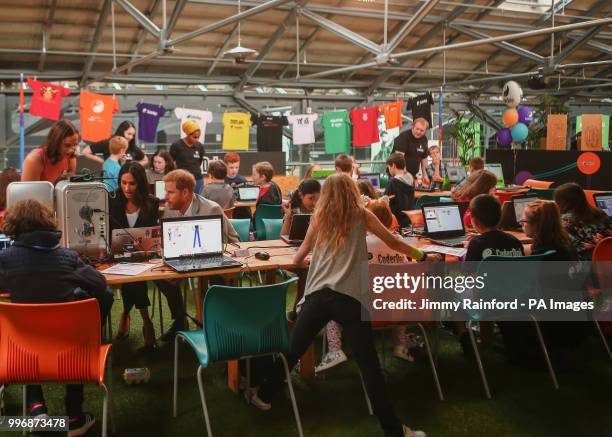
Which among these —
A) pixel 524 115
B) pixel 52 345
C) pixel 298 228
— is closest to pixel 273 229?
pixel 298 228

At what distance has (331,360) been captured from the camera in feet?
13.1

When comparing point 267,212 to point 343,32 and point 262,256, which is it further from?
point 343,32

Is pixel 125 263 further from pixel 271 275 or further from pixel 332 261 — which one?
pixel 332 261

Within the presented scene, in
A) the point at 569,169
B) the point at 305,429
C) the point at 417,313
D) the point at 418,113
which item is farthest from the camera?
the point at 418,113

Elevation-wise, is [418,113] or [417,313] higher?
[418,113]

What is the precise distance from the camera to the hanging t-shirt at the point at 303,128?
36.7 feet

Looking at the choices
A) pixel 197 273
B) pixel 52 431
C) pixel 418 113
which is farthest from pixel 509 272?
pixel 418 113

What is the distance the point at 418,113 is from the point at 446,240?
21.5 ft

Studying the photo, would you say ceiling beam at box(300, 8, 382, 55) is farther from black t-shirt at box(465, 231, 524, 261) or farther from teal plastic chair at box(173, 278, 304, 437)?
teal plastic chair at box(173, 278, 304, 437)

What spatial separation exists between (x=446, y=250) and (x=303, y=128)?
7148 mm

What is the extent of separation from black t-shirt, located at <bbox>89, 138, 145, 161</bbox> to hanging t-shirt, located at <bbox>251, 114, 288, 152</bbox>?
379 cm

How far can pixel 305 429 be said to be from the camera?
3.28m

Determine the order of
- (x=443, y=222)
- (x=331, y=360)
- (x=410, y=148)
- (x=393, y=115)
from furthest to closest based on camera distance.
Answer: (x=393, y=115) < (x=410, y=148) < (x=443, y=222) < (x=331, y=360)
